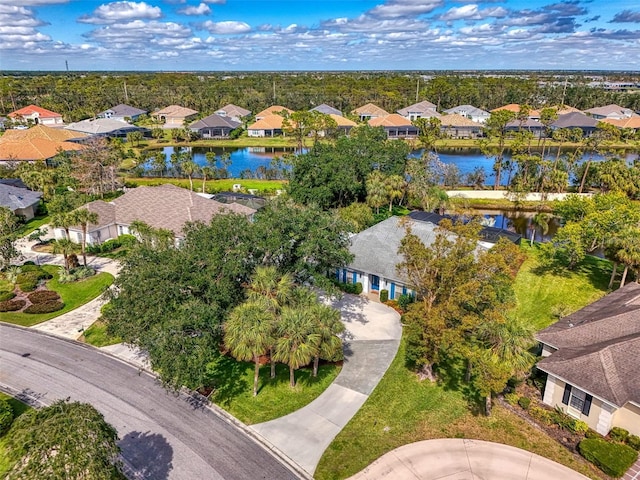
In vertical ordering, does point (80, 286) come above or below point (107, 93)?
below

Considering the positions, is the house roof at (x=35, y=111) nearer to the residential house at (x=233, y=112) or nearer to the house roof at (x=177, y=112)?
the house roof at (x=177, y=112)

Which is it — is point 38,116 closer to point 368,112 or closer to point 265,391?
point 368,112

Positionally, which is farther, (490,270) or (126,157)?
(126,157)

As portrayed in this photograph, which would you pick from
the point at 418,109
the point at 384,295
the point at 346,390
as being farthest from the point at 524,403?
the point at 418,109

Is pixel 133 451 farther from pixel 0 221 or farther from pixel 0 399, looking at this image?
pixel 0 221

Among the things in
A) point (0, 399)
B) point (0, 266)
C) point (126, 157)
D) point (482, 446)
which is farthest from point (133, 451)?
point (126, 157)

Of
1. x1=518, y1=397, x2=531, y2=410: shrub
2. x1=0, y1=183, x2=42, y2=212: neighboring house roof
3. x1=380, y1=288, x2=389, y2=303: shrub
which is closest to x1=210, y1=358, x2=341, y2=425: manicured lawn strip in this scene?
x1=380, y1=288, x2=389, y2=303: shrub
